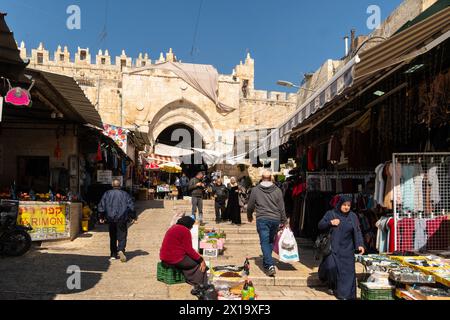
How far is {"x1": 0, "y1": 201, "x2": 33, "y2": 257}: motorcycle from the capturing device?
6.63m

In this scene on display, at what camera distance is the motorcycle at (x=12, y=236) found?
6.63 meters

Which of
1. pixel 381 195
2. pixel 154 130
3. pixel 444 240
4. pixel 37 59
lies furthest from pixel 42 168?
pixel 37 59

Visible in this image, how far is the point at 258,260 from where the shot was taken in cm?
685

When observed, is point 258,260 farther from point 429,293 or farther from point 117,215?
point 429,293

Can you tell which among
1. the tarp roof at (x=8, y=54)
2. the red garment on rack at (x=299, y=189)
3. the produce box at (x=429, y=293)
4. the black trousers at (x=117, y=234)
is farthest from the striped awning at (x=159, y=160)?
the produce box at (x=429, y=293)

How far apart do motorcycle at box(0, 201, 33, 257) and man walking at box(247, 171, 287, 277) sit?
160 inches

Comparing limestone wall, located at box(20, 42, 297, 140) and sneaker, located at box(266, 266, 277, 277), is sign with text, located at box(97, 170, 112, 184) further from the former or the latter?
limestone wall, located at box(20, 42, 297, 140)

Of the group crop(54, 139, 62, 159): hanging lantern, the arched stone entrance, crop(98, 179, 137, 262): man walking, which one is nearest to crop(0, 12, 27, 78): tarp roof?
crop(98, 179, 137, 262): man walking

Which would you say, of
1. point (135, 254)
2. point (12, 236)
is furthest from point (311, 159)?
point (12, 236)

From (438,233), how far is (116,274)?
4.54 metres

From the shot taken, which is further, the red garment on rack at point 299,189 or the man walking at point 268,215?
the red garment on rack at point 299,189

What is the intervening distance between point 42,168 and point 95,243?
2.94 meters

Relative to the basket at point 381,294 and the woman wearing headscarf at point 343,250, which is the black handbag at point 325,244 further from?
the basket at point 381,294

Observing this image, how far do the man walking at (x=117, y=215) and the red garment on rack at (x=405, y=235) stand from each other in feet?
14.1
